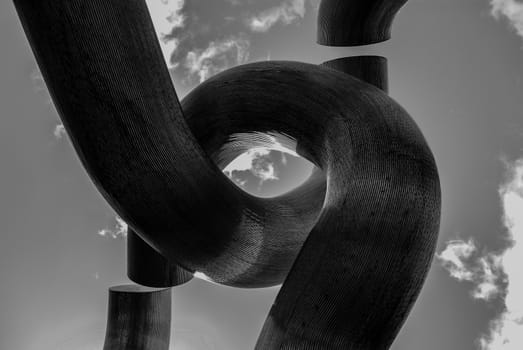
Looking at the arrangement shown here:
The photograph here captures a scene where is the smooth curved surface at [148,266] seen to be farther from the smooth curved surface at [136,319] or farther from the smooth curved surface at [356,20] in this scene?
the smooth curved surface at [356,20]

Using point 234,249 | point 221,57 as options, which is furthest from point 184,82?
point 234,249

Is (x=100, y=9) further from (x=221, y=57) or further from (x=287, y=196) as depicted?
(x=221, y=57)

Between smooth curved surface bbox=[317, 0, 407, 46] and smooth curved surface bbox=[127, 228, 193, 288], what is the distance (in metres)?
0.82

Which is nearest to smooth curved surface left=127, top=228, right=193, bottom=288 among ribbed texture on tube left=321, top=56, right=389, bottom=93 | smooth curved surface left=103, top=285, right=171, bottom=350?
smooth curved surface left=103, top=285, right=171, bottom=350

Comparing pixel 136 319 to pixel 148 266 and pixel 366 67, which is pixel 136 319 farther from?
pixel 366 67

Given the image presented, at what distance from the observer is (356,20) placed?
4.76 feet

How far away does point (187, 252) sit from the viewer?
3.04 ft

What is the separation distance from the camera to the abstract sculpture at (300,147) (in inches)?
28.1

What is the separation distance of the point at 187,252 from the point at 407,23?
6.26 ft

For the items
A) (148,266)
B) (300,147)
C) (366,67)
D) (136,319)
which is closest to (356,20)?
(366,67)

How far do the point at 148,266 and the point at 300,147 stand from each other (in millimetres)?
539

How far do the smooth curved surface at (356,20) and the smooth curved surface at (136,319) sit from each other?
38.5 inches

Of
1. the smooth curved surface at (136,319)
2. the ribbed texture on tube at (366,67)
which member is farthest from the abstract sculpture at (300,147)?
the smooth curved surface at (136,319)

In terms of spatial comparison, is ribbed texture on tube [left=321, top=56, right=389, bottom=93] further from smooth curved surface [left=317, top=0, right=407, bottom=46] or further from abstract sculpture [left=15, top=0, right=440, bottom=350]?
abstract sculpture [left=15, top=0, right=440, bottom=350]
